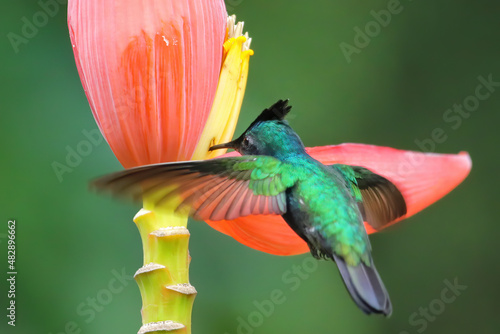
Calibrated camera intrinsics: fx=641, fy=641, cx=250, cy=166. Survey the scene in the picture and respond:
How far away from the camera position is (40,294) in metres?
1.23

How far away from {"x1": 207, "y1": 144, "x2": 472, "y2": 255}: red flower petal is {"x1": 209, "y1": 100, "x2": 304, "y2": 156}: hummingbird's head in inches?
3.4

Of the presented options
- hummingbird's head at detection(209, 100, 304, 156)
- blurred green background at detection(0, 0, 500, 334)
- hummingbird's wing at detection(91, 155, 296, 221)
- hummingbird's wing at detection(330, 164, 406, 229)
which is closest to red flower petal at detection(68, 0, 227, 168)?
hummingbird's wing at detection(91, 155, 296, 221)

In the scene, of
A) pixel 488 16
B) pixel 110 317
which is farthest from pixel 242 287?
pixel 488 16

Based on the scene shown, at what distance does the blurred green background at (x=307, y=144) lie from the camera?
4.14ft

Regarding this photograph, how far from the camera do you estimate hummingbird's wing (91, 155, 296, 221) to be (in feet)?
1.92

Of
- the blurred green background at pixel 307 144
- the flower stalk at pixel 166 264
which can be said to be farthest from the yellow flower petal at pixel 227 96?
the blurred green background at pixel 307 144

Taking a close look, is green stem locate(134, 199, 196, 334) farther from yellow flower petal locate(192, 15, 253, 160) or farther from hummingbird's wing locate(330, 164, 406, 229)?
hummingbird's wing locate(330, 164, 406, 229)

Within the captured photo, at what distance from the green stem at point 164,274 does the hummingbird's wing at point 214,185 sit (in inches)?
1.0

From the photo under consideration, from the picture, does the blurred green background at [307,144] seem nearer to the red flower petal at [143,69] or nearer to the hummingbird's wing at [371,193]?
the hummingbird's wing at [371,193]

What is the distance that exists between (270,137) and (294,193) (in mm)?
82

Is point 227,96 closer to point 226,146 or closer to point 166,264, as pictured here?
point 226,146

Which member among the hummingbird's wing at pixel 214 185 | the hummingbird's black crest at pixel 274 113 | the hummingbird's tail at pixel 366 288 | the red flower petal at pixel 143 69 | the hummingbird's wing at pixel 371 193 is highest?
the red flower petal at pixel 143 69

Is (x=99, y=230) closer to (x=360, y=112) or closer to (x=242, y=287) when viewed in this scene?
(x=242, y=287)

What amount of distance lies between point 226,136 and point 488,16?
4.32 feet
